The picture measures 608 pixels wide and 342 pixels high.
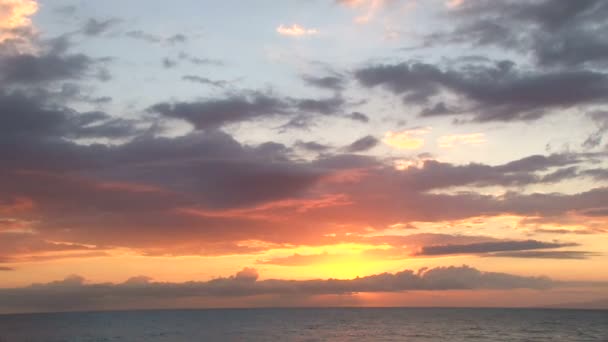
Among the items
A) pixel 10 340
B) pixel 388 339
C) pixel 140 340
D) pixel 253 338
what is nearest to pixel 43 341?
pixel 10 340

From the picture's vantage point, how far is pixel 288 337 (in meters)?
129

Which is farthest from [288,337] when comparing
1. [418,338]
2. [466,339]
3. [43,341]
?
[43,341]

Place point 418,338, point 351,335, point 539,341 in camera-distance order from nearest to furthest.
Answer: point 539,341, point 418,338, point 351,335

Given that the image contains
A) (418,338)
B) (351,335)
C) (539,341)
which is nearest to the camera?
(539,341)

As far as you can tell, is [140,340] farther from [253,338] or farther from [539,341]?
[539,341]

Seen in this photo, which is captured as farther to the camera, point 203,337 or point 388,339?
point 203,337

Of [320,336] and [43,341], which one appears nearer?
[43,341]

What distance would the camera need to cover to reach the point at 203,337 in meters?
131

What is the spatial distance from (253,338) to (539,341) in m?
58.6

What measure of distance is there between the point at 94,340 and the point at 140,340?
9648 mm

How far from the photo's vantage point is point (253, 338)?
12838 centimetres

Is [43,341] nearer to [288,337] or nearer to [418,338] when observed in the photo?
[288,337]

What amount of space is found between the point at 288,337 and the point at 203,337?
1907 cm

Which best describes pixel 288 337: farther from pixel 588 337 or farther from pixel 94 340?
pixel 588 337
